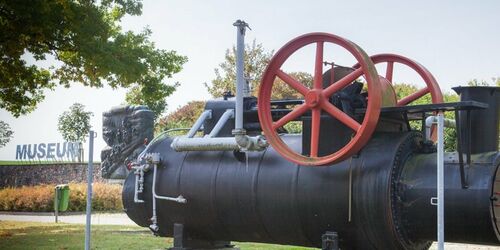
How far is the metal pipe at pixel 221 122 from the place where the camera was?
7.06m

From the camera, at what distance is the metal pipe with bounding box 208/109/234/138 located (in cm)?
706

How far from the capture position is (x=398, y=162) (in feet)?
19.2

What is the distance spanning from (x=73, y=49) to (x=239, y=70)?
11.0 metres

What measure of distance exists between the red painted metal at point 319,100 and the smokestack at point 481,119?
79 cm

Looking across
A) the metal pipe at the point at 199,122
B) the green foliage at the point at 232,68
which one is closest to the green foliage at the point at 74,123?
the green foliage at the point at 232,68

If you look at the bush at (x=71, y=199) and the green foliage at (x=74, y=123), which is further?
the green foliage at (x=74, y=123)

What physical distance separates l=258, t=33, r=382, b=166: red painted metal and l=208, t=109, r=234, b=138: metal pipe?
102 centimetres

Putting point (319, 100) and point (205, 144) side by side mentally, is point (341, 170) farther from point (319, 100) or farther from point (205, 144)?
point (205, 144)

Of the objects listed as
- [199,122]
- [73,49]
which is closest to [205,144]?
[199,122]

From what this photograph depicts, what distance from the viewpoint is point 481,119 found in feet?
18.8

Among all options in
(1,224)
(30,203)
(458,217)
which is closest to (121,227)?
(1,224)

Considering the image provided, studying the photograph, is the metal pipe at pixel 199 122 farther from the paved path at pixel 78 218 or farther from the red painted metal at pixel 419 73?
the paved path at pixel 78 218

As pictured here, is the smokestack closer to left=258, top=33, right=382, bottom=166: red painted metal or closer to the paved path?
left=258, top=33, right=382, bottom=166: red painted metal

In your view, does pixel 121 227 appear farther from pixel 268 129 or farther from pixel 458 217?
pixel 458 217
